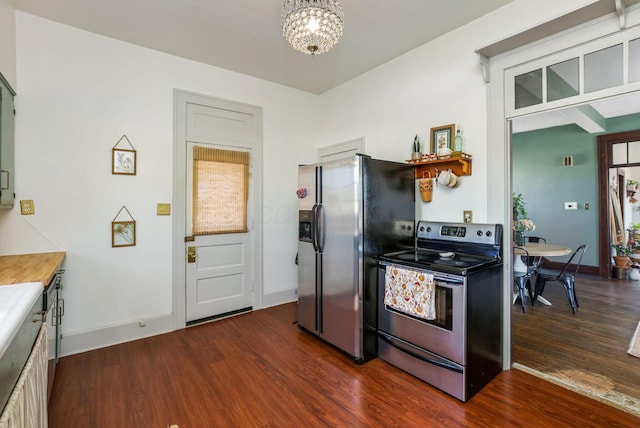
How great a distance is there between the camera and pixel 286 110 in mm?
4020

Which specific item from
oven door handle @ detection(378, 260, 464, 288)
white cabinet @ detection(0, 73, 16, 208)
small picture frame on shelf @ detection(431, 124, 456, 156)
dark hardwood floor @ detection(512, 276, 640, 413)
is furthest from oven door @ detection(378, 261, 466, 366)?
white cabinet @ detection(0, 73, 16, 208)

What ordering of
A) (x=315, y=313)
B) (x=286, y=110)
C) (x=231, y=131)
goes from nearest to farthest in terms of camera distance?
(x=315, y=313) → (x=231, y=131) → (x=286, y=110)

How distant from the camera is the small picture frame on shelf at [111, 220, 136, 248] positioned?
284cm

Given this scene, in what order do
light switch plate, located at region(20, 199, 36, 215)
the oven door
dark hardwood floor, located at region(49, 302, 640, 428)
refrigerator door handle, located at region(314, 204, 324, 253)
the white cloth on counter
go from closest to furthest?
dark hardwood floor, located at region(49, 302, 640, 428), the oven door, the white cloth on counter, light switch plate, located at region(20, 199, 36, 215), refrigerator door handle, located at region(314, 204, 324, 253)

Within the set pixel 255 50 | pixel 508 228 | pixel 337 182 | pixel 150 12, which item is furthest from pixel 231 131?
pixel 508 228

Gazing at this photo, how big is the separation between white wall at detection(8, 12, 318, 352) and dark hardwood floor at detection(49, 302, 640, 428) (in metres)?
0.60

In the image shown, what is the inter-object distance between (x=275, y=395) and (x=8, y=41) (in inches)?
129

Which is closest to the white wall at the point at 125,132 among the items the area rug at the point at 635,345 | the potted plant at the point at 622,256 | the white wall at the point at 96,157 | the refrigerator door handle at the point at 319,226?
the white wall at the point at 96,157

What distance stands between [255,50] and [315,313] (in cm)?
269

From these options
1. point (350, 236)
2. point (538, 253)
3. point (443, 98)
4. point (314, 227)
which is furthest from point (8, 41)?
point (538, 253)

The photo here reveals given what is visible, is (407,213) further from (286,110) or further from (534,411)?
(286,110)

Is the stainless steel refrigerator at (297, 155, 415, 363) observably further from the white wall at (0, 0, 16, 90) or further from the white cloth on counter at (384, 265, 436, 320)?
the white wall at (0, 0, 16, 90)

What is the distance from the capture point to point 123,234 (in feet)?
9.48

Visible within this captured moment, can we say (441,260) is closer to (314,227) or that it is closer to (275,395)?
(314,227)
